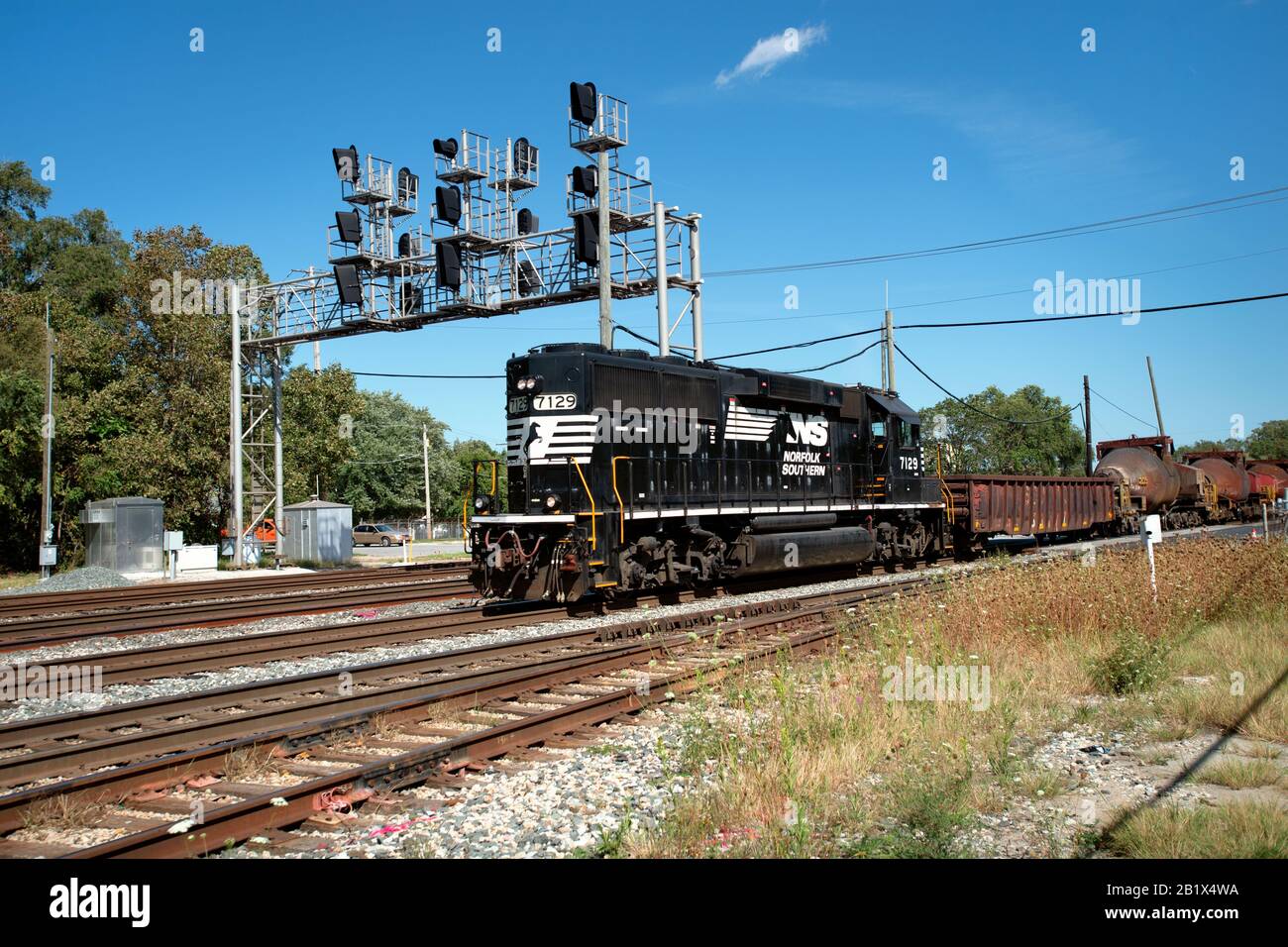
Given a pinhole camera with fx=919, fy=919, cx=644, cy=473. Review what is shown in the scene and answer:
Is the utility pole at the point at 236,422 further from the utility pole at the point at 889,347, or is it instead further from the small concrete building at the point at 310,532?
the utility pole at the point at 889,347

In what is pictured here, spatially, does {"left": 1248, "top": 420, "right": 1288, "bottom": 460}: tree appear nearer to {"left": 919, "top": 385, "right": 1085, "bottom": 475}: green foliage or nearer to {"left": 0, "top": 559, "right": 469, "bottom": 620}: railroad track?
{"left": 919, "top": 385, "right": 1085, "bottom": 475}: green foliage

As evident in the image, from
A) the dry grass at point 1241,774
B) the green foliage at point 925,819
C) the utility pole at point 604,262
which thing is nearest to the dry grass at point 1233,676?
the dry grass at point 1241,774

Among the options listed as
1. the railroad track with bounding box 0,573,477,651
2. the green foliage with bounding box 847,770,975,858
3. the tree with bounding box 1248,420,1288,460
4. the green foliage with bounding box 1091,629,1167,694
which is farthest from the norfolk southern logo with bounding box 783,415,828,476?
the tree with bounding box 1248,420,1288,460

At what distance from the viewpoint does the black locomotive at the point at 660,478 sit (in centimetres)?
1497

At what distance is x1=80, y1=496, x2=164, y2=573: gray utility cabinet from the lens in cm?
2642

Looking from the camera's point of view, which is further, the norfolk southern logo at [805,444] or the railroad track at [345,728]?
the norfolk southern logo at [805,444]

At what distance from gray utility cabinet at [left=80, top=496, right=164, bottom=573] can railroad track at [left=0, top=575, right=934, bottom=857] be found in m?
19.9

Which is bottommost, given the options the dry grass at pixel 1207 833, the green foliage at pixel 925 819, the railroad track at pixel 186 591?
the railroad track at pixel 186 591

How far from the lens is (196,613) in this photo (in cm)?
1661

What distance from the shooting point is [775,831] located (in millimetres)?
4836

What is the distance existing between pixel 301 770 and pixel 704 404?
474 inches

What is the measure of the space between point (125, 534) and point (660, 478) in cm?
1846

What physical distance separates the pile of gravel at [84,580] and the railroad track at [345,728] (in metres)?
17.9
